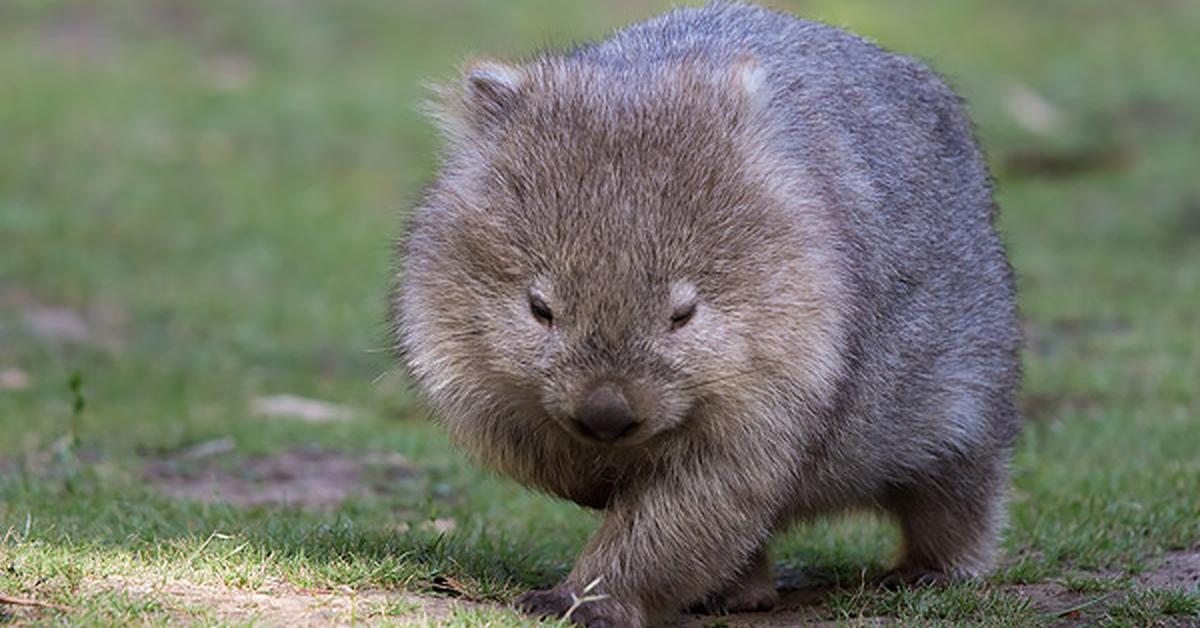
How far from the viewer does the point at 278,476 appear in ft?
24.4

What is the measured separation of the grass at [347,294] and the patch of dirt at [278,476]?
4.1 inches

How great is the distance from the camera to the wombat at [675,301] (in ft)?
14.7

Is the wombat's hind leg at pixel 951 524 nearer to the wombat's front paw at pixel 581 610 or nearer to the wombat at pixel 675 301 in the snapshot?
the wombat at pixel 675 301

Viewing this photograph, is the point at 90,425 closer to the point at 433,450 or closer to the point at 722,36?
the point at 433,450

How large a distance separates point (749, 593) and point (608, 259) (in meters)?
1.49

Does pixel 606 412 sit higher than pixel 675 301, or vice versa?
pixel 675 301

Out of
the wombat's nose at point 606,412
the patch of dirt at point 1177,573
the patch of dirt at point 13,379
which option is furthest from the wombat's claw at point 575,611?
the patch of dirt at point 13,379

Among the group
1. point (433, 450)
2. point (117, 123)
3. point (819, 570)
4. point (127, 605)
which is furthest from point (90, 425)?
point (117, 123)

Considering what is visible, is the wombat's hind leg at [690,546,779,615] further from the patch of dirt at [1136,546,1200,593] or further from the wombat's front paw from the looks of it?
the patch of dirt at [1136,546,1200,593]

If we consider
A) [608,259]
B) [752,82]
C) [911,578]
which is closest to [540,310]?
[608,259]

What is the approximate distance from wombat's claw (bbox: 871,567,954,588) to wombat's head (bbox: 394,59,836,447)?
3.87 ft

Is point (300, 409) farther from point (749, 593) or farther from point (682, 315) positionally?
point (682, 315)

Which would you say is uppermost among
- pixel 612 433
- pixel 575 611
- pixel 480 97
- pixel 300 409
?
pixel 480 97

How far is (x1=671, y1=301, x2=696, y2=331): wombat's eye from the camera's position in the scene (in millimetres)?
4469
